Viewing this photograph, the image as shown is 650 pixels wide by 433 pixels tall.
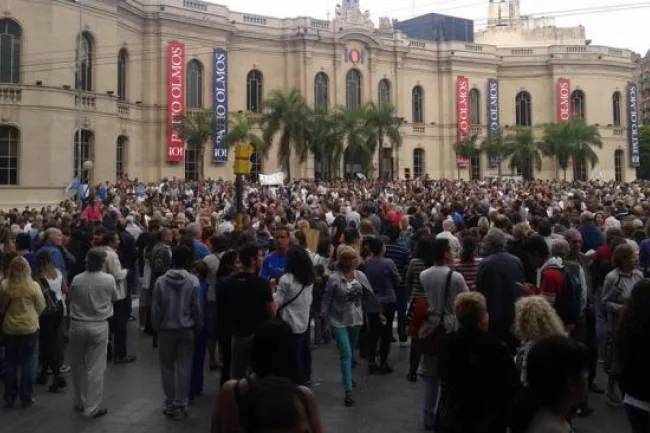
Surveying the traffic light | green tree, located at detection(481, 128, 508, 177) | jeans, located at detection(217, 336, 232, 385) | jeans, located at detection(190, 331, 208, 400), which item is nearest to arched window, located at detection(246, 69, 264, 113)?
green tree, located at detection(481, 128, 508, 177)

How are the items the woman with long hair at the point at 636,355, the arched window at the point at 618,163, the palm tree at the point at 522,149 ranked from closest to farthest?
1. the woman with long hair at the point at 636,355
2. the palm tree at the point at 522,149
3. the arched window at the point at 618,163

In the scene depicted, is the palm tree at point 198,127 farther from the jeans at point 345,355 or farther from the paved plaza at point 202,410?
the jeans at point 345,355

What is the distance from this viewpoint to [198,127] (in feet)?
130

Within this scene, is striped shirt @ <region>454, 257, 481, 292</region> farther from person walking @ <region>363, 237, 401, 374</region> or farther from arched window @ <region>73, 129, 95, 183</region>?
arched window @ <region>73, 129, 95, 183</region>

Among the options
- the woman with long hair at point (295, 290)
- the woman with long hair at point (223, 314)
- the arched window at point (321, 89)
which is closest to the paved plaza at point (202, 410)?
the woman with long hair at point (223, 314)

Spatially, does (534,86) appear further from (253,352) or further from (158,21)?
(253,352)

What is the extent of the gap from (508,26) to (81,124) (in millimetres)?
58289

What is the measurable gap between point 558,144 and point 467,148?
24.0ft

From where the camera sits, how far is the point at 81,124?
109 ft

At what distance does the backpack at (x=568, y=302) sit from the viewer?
6727mm

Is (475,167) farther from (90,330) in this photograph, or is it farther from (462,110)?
(90,330)

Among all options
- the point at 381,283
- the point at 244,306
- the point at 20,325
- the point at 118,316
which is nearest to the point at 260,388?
the point at 244,306

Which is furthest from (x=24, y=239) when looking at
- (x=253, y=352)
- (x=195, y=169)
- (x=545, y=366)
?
(x=195, y=169)

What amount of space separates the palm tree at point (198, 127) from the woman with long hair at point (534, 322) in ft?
119
